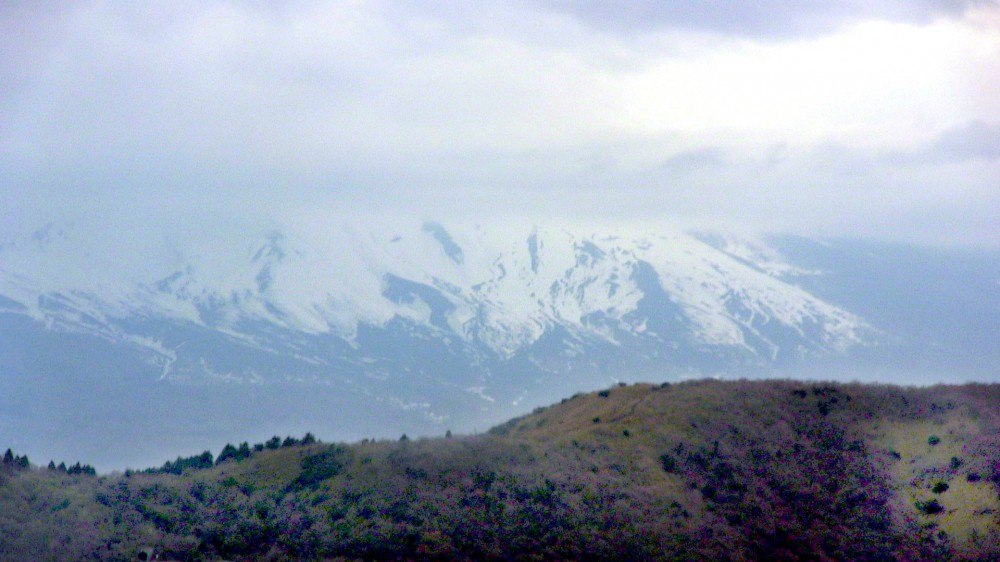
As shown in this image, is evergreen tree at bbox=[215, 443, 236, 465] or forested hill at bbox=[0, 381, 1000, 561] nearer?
forested hill at bbox=[0, 381, 1000, 561]

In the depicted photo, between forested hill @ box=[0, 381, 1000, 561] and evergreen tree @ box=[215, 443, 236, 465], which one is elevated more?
evergreen tree @ box=[215, 443, 236, 465]

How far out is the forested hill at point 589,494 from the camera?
33.8 meters

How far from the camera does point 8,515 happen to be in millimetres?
34000

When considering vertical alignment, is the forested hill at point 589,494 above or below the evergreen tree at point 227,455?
below

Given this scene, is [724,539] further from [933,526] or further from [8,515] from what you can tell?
[8,515]

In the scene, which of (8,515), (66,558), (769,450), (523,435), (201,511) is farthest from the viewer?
(523,435)

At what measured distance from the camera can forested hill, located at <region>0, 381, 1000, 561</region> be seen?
111 ft

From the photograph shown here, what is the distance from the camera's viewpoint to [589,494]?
125 feet

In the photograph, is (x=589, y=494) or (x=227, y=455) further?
(x=227, y=455)

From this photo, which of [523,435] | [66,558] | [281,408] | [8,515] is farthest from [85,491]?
[281,408]

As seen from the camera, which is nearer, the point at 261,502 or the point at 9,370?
the point at 261,502

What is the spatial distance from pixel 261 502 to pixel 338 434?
139 m

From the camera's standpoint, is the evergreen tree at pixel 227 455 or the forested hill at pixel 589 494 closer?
the forested hill at pixel 589 494

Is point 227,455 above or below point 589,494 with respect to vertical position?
above
